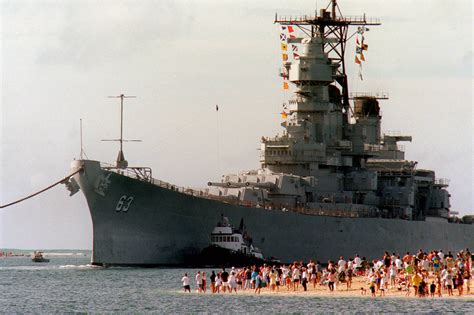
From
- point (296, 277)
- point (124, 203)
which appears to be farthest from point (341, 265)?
point (124, 203)

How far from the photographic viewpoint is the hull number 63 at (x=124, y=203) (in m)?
75.1

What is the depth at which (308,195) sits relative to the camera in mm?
86875

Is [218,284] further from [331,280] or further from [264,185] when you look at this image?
[264,185]

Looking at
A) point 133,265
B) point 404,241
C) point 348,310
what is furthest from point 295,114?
point 348,310

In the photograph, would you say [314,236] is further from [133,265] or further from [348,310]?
[348,310]

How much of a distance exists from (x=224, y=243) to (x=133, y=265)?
18.0 ft

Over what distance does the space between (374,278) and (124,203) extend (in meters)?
21.8

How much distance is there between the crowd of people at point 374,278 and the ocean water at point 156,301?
1.11 metres

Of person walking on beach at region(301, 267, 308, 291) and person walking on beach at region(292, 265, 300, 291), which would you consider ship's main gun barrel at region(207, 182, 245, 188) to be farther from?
person walking on beach at region(301, 267, 308, 291)

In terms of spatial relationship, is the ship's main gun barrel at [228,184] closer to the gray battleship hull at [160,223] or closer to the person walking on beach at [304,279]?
the gray battleship hull at [160,223]

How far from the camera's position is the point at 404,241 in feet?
302

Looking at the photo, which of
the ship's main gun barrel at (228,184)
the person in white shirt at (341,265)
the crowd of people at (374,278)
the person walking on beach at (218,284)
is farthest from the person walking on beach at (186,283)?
the ship's main gun barrel at (228,184)

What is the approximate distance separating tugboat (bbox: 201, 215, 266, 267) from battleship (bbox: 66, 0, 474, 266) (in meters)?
0.73

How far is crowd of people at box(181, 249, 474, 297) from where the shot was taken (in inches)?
2192
